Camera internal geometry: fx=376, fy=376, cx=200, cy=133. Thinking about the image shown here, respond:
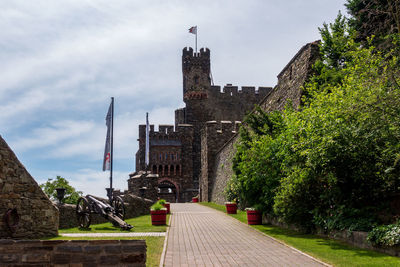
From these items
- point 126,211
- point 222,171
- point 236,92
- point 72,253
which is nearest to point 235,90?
point 236,92

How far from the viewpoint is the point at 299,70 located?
14992 millimetres

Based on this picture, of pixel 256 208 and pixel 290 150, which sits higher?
pixel 290 150

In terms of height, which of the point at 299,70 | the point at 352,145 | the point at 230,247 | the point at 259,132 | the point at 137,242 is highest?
the point at 299,70

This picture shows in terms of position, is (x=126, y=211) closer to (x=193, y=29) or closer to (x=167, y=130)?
(x=167, y=130)

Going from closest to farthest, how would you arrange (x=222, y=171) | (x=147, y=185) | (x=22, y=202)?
(x=22, y=202) < (x=147, y=185) < (x=222, y=171)

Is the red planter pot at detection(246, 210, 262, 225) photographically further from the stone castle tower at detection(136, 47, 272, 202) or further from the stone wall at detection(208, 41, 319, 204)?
the stone castle tower at detection(136, 47, 272, 202)

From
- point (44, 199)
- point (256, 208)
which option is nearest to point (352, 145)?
point (256, 208)

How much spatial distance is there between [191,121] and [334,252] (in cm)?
4088

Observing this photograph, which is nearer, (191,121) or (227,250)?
(227,250)

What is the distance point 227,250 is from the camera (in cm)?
835

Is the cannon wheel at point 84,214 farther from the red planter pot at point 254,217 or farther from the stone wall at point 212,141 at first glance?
the stone wall at point 212,141

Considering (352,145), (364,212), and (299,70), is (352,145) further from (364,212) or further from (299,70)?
(299,70)

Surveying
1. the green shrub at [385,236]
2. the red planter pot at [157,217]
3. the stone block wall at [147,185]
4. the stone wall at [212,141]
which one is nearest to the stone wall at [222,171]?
the stone wall at [212,141]

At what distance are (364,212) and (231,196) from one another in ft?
40.6
